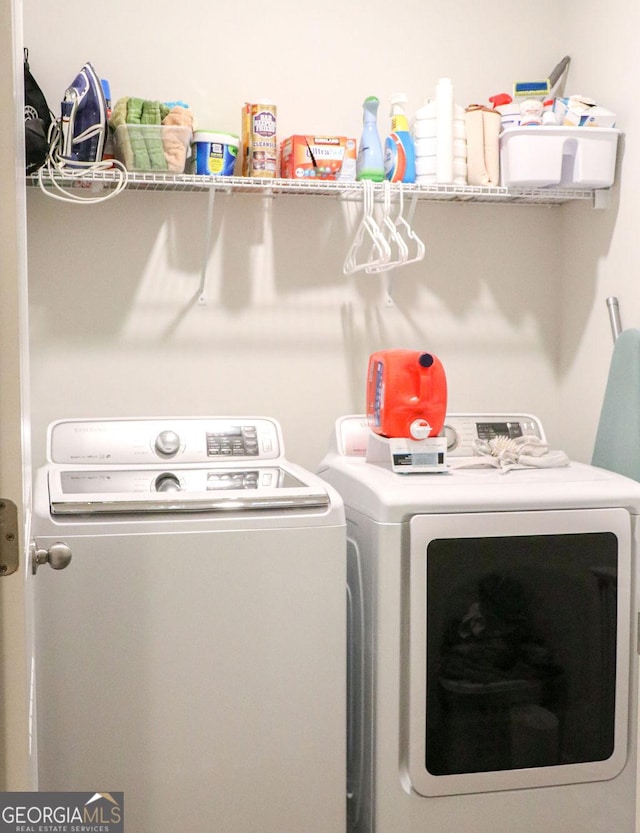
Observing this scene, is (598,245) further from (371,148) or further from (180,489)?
(180,489)

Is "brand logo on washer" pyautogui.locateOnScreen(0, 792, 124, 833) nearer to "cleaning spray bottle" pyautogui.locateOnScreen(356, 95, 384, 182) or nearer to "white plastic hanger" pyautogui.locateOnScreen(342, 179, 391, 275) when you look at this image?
"white plastic hanger" pyautogui.locateOnScreen(342, 179, 391, 275)

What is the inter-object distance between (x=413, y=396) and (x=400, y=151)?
81cm

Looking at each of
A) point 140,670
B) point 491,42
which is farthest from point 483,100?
point 140,670

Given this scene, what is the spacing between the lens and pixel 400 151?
2666 millimetres

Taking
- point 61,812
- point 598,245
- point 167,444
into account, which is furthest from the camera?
point 598,245

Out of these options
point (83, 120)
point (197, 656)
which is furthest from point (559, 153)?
point (197, 656)

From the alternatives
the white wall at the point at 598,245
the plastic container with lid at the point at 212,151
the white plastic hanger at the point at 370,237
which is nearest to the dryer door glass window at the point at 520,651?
the white wall at the point at 598,245

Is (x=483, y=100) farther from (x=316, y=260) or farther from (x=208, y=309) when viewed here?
(x=208, y=309)

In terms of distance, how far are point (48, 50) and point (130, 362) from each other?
95 cm

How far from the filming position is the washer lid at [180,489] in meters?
1.98

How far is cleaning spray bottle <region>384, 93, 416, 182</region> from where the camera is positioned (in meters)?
2.67

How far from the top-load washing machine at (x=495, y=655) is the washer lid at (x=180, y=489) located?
0.21 metres

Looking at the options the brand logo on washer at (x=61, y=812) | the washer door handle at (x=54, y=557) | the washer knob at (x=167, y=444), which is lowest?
the brand logo on washer at (x=61, y=812)

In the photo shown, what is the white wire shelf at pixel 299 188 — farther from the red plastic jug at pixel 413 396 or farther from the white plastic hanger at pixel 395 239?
the red plastic jug at pixel 413 396
